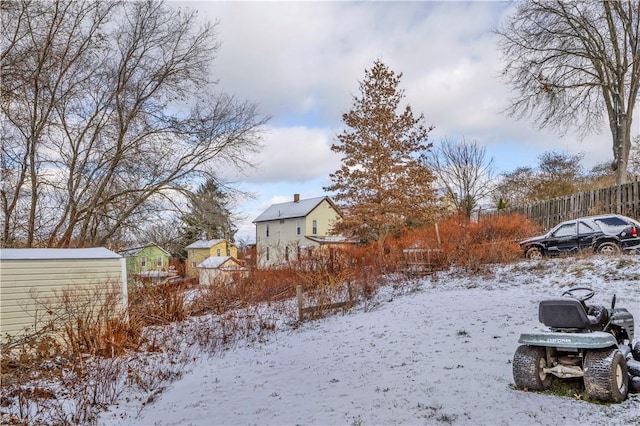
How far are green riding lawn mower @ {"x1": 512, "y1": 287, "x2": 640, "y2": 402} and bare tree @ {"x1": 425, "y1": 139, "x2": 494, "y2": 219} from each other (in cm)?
2211

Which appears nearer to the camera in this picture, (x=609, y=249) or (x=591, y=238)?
(x=609, y=249)

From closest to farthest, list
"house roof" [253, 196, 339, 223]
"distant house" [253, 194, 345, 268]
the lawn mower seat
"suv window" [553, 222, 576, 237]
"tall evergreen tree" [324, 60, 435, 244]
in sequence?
the lawn mower seat
"suv window" [553, 222, 576, 237]
"tall evergreen tree" [324, 60, 435, 244]
"distant house" [253, 194, 345, 268]
"house roof" [253, 196, 339, 223]

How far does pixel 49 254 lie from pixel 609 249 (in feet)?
44.0

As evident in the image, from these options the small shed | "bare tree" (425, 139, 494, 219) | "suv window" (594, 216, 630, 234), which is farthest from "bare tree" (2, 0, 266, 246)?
"bare tree" (425, 139, 494, 219)

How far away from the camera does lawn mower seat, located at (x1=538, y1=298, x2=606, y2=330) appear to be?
13.6 feet

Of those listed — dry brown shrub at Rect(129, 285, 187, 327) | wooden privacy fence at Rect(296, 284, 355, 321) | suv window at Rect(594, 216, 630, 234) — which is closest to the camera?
dry brown shrub at Rect(129, 285, 187, 327)

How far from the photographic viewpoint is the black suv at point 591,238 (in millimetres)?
10469

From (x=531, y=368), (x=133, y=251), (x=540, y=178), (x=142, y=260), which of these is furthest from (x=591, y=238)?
(x=540, y=178)

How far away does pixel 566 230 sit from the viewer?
11781 mm

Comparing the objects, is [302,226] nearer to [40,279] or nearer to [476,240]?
[476,240]

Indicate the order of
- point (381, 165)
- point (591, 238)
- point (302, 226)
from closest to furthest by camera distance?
point (591, 238) → point (381, 165) → point (302, 226)

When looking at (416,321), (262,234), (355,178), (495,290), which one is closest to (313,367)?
(416,321)

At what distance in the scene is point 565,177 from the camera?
26.0 m

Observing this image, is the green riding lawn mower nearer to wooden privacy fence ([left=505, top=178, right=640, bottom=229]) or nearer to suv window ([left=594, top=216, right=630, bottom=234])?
suv window ([left=594, top=216, right=630, bottom=234])
